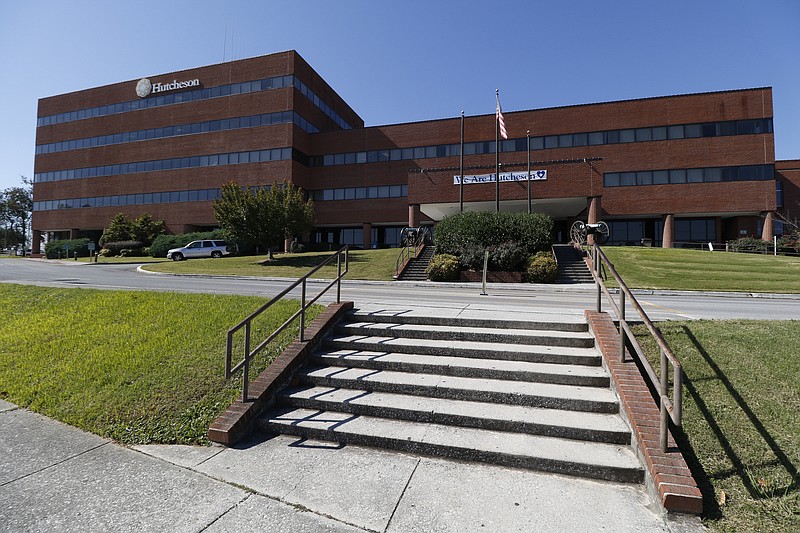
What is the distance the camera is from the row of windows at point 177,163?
4172 cm

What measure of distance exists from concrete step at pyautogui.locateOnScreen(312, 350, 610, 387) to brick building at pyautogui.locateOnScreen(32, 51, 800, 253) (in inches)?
910

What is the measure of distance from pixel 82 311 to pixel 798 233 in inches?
1651

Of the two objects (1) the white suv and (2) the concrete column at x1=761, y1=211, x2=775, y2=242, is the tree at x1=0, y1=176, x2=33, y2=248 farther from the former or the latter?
(2) the concrete column at x1=761, y1=211, x2=775, y2=242

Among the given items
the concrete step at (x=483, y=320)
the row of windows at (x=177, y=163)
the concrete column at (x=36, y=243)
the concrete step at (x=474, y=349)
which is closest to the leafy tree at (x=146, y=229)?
the row of windows at (x=177, y=163)

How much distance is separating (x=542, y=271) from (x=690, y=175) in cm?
2453

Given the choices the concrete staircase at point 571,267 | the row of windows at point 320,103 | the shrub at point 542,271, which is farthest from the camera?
the row of windows at point 320,103

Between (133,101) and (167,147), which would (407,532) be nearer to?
(167,147)

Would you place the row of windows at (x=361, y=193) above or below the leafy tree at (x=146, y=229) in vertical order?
above

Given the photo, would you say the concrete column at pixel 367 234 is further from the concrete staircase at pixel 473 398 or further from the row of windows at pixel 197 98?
the concrete staircase at pixel 473 398

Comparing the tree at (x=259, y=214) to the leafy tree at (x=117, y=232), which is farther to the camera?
the leafy tree at (x=117, y=232)

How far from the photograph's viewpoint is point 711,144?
110 ft

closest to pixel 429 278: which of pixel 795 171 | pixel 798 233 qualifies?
pixel 798 233

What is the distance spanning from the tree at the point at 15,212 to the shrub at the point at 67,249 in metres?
54.2

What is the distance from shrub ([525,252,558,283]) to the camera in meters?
18.8
